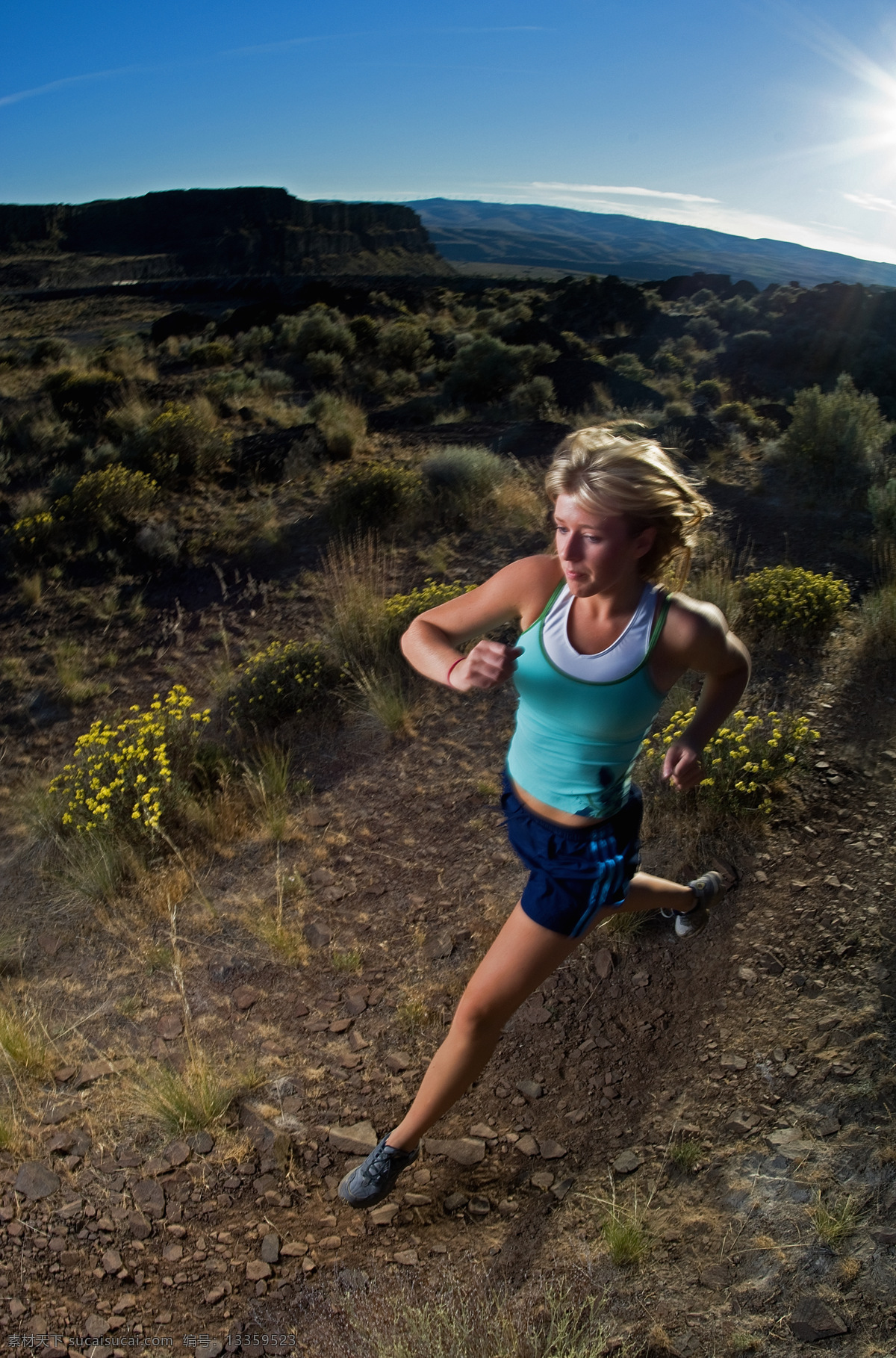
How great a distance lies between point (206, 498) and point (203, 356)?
9.60 m

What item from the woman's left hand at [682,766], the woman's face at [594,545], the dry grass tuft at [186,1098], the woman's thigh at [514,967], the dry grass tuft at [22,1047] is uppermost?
the woman's face at [594,545]

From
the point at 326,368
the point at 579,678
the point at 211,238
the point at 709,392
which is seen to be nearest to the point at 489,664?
the point at 579,678

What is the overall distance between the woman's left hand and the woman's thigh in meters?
0.47

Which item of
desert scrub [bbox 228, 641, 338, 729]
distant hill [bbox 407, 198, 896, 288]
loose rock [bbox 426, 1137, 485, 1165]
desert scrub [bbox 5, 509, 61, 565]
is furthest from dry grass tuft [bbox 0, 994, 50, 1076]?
distant hill [bbox 407, 198, 896, 288]

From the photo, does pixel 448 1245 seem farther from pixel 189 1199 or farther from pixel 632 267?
pixel 632 267

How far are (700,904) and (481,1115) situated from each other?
996 millimetres

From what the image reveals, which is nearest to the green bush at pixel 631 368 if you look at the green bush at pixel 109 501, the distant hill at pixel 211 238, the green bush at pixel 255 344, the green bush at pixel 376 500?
the green bush at pixel 255 344

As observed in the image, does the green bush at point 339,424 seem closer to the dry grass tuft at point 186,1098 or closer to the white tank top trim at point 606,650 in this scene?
the dry grass tuft at point 186,1098

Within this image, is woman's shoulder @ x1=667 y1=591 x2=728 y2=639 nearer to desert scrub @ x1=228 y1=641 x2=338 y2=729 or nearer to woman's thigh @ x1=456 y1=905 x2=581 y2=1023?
woman's thigh @ x1=456 y1=905 x2=581 y2=1023

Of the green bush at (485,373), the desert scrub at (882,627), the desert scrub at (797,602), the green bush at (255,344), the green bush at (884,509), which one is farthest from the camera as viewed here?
the green bush at (255,344)

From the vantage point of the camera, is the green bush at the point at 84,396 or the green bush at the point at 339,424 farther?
the green bush at the point at 84,396

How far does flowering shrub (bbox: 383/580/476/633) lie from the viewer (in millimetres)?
5258

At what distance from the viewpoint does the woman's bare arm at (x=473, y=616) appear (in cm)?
195

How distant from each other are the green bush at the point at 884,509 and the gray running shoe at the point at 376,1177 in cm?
588
